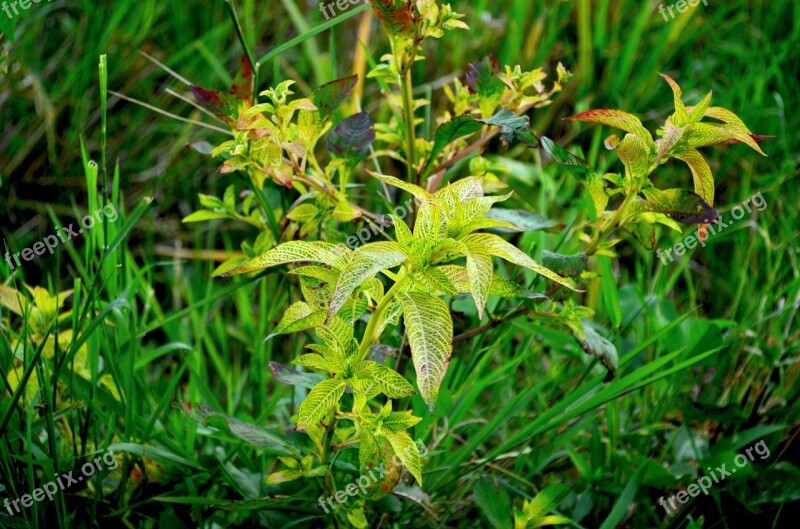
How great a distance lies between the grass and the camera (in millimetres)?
1224

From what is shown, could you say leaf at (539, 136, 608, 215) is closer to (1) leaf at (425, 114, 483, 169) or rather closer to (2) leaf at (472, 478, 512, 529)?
(1) leaf at (425, 114, 483, 169)

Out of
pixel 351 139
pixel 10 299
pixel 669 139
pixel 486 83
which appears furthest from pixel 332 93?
pixel 10 299

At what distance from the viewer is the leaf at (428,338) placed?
2.64 ft

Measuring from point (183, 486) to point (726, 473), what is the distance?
864mm

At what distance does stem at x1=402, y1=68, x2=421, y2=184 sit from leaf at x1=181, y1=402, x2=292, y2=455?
413mm

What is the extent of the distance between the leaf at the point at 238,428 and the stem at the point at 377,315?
7.6 inches

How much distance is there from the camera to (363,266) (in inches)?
31.4

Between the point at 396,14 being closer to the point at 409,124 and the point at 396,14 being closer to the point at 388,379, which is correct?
the point at 409,124

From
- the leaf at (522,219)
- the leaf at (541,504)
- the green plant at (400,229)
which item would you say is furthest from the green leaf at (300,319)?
the leaf at (541,504)

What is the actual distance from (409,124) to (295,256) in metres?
0.37

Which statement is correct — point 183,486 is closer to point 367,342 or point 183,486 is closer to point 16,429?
point 16,429

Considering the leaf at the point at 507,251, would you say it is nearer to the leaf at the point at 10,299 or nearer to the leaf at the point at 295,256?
the leaf at the point at 295,256

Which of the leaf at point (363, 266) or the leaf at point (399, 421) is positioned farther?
the leaf at point (399, 421)

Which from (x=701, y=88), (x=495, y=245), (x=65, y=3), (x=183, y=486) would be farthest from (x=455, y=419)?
(x=65, y=3)
